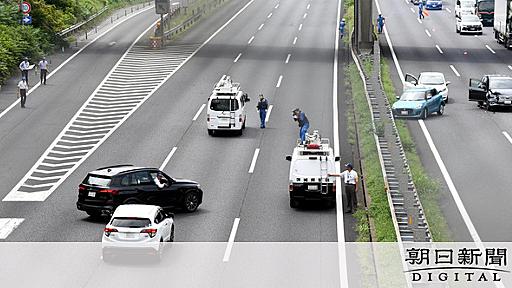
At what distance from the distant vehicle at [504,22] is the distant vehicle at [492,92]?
2242 cm

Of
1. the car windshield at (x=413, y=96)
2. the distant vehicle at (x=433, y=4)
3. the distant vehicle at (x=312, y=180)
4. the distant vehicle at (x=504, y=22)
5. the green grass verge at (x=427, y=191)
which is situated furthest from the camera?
the distant vehicle at (x=433, y=4)

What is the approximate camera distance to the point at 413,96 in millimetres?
52562

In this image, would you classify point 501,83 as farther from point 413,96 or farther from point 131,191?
point 131,191

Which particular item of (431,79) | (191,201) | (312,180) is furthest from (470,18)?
(191,201)

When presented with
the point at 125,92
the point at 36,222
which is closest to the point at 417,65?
the point at 125,92

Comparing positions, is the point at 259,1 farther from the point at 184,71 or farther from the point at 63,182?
the point at 63,182

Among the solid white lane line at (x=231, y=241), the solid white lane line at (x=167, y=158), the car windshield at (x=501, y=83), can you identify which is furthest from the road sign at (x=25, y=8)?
the solid white lane line at (x=231, y=241)

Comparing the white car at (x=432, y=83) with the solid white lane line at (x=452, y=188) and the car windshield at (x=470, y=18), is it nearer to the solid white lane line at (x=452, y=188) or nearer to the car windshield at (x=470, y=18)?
the solid white lane line at (x=452, y=188)

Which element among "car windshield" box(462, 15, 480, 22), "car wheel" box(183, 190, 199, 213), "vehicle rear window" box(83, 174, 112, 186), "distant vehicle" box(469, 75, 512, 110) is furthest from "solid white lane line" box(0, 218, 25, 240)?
"car windshield" box(462, 15, 480, 22)

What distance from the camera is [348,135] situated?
45.6 metres

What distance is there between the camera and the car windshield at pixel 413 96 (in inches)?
2057

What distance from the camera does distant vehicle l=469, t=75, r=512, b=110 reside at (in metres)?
52.6

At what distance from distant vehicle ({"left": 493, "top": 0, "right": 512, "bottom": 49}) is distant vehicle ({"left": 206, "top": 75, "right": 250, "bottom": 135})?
35.0 m

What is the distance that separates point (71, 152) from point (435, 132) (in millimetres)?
15774
